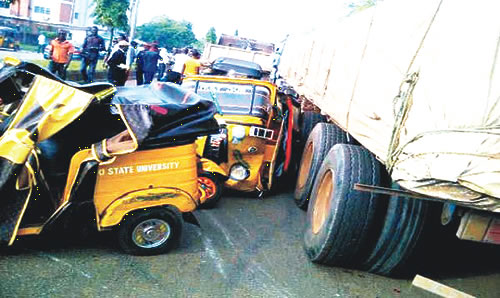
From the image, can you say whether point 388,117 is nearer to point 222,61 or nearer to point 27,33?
point 222,61

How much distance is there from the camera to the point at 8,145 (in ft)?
11.1

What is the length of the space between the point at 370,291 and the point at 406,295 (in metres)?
0.33

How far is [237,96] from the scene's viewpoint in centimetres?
662

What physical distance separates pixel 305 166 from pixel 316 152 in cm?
72

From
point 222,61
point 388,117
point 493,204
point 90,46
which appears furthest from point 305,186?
point 90,46

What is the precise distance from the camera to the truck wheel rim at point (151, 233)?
409 cm

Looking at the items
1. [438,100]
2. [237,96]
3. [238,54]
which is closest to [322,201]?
[438,100]

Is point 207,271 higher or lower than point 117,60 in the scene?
lower

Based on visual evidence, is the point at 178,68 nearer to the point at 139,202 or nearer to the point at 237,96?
the point at 237,96

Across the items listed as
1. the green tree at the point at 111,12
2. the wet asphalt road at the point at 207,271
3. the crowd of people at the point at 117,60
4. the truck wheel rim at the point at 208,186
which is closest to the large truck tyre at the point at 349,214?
the wet asphalt road at the point at 207,271

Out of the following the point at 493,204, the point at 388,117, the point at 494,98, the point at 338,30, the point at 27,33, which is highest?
the point at 338,30

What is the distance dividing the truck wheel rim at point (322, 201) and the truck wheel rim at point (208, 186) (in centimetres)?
132

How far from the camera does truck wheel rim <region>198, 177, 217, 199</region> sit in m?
5.48

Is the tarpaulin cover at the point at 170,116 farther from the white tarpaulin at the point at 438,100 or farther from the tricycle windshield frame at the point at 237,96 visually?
the tricycle windshield frame at the point at 237,96
